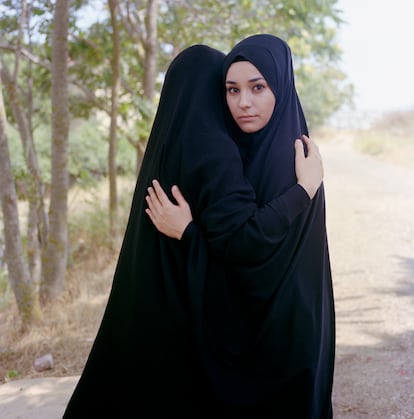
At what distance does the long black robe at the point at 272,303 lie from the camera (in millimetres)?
1971

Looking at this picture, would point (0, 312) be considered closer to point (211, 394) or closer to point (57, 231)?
point (57, 231)

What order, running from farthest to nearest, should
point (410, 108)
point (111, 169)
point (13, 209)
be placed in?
point (410, 108), point (111, 169), point (13, 209)

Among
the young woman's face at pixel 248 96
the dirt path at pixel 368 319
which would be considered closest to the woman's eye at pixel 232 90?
the young woman's face at pixel 248 96

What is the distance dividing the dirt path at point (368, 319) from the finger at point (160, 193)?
1.28 meters

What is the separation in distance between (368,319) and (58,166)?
2812 millimetres

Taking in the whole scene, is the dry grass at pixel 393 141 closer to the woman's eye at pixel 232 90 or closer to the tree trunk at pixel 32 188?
the tree trunk at pixel 32 188

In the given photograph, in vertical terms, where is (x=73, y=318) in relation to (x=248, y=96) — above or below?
below

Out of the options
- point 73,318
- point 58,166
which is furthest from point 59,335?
point 58,166

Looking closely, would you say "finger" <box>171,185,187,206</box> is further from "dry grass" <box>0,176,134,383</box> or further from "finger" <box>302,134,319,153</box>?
"dry grass" <box>0,176,134,383</box>

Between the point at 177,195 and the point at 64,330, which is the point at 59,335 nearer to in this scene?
the point at 64,330

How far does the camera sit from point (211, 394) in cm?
208

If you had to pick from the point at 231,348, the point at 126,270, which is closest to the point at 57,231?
the point at 126,270

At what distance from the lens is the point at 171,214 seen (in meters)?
2.02

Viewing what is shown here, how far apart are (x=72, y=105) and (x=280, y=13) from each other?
299 cm
